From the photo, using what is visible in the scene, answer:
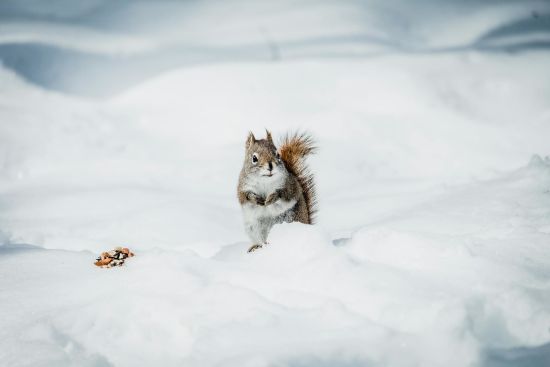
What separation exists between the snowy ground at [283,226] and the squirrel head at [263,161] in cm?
38

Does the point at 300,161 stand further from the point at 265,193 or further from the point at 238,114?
the point at 238,114

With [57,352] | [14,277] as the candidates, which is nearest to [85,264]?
[14,277]

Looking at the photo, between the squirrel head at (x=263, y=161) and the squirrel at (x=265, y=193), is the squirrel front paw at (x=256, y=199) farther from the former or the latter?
the squirrel head at (x=263, y=161)

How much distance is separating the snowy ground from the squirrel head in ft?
1.24

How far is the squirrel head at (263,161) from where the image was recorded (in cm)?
284

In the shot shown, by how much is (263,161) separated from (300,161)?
617 mm

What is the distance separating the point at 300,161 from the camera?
3.43 m

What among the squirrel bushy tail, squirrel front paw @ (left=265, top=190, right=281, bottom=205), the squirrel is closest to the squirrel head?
the squirrel

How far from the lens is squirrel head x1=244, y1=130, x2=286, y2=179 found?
284cm

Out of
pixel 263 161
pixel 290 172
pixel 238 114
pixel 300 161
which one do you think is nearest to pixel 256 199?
pixel 263 161

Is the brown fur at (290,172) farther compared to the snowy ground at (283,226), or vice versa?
the brown fur at (290,172)

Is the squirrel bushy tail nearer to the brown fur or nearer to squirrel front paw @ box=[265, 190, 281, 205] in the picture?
the brown fur

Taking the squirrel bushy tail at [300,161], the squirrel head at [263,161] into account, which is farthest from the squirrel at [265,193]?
the squirrel bushy tail at [300,161]

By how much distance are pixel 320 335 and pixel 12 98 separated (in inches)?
306
